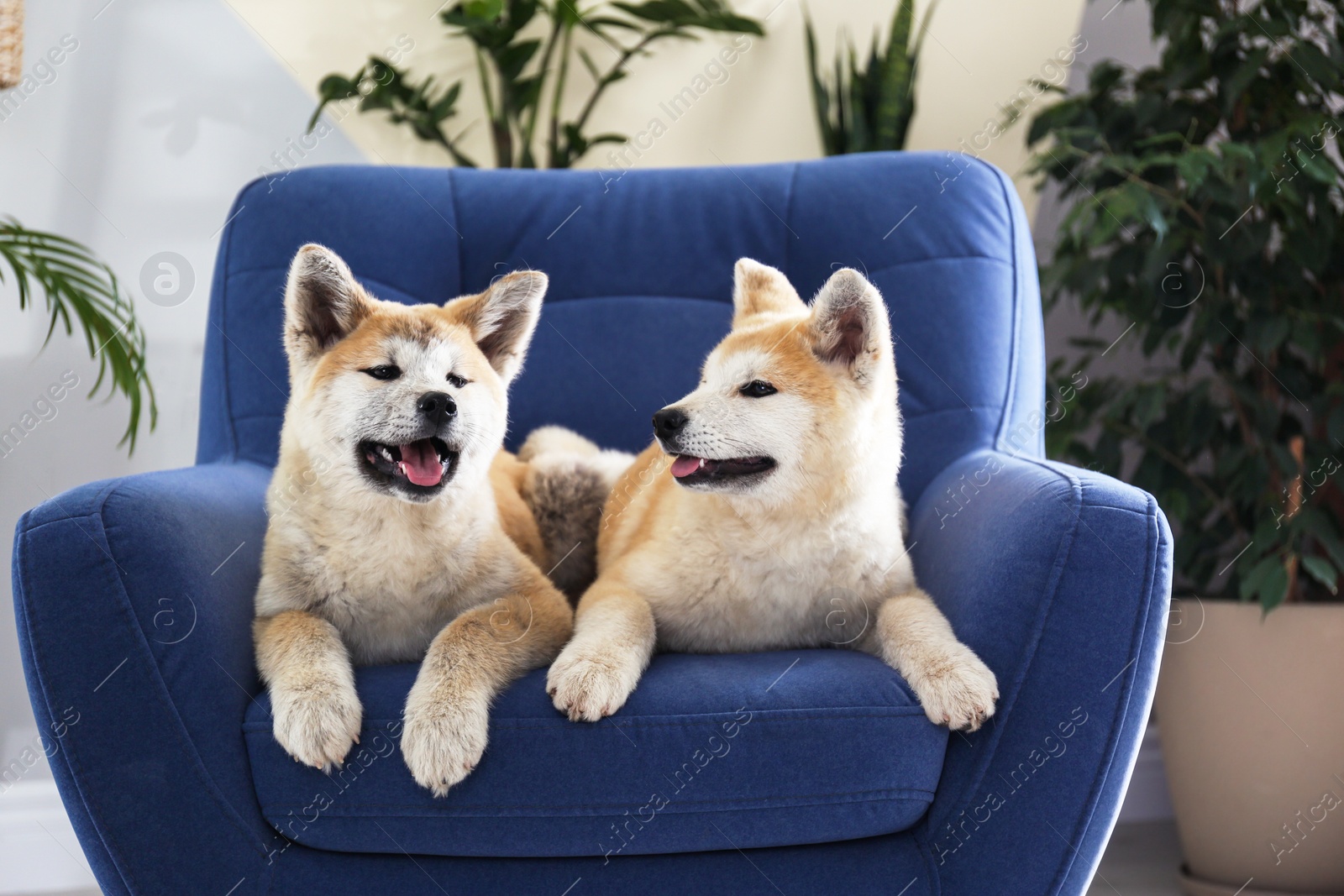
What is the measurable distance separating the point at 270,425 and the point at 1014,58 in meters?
2.57

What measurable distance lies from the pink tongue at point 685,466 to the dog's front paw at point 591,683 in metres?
0.29

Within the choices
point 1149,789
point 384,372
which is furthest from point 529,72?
point 1149,789

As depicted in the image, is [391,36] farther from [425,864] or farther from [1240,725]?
[1240,725]

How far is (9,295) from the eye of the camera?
252 cm

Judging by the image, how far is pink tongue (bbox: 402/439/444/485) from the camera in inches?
57.5

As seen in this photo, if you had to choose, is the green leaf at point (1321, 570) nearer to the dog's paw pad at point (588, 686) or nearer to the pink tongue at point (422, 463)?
the dog's paw pad at point (588, 686)

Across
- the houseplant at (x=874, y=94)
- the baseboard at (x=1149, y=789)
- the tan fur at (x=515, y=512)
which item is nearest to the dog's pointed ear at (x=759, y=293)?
the tan fur at (x=515, y=512)

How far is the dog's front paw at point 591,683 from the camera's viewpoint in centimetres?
129

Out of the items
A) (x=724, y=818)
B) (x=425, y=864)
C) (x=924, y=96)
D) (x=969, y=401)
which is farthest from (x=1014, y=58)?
(x=425, y=864)

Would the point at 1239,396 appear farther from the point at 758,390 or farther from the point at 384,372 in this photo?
the point at 384,372

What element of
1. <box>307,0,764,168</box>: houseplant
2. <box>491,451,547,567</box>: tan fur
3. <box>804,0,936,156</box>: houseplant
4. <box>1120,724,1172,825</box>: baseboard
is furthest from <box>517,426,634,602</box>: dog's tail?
<box>1120,724,1172,825</box>: baseboard

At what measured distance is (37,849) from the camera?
2.46 metres

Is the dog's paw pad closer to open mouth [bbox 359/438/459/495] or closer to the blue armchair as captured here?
the blue armchair

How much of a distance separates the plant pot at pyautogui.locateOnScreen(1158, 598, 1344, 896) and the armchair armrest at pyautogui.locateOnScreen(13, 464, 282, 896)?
2091 mm
